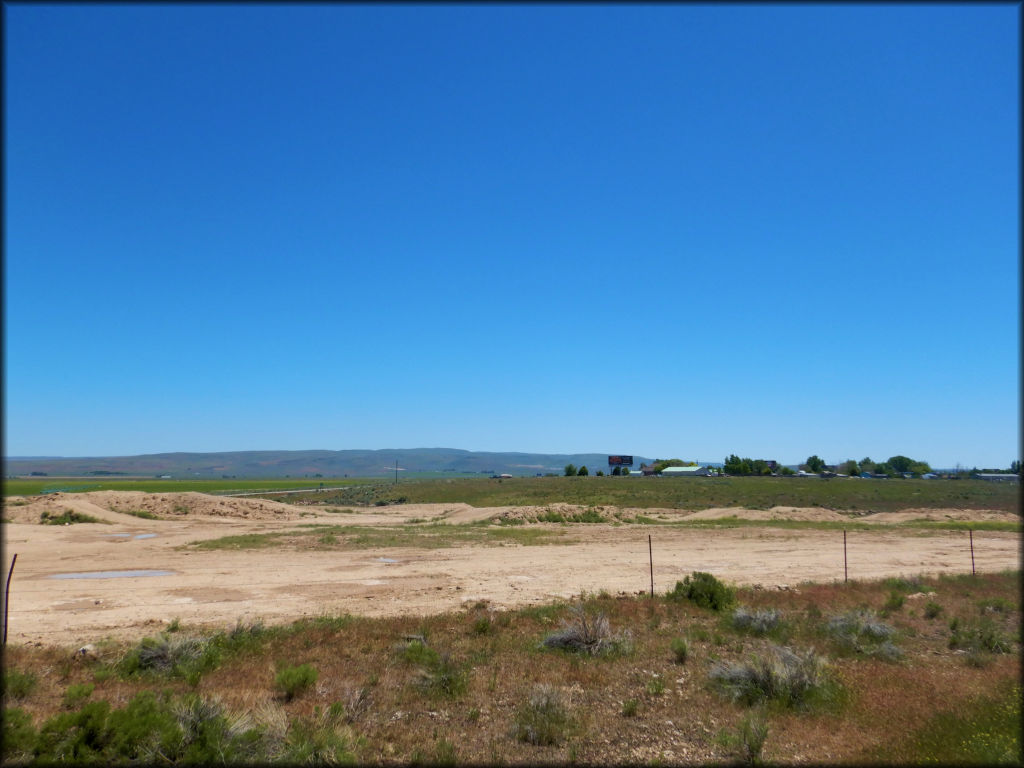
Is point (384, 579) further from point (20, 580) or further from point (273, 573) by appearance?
point (20, 580)

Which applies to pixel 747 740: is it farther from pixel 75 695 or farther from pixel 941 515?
pixel 941 515

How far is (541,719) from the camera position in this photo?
973 centimetres

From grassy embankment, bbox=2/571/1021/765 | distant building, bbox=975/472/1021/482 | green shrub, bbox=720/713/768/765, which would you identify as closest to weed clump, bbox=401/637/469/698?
grassy embankment, bbox=2/571/1021/765

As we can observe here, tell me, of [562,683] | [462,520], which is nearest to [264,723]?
[562,683]

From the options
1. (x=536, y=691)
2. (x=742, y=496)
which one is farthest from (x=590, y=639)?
(x=742, y=496)

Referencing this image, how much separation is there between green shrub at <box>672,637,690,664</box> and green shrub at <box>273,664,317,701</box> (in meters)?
7.52

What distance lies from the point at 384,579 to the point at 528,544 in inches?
502

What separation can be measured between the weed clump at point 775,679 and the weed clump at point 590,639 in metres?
2.31

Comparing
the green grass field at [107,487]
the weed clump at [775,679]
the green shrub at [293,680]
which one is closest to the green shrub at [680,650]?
the weed clump at [775,679]

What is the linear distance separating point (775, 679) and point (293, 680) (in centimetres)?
863

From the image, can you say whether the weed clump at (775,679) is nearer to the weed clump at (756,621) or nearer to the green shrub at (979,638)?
the weed clump at (756,621)

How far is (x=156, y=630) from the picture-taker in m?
15.4

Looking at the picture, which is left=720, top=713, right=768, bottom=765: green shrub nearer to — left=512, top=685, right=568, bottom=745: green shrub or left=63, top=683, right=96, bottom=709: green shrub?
left=512, top=685, right=568, bottom=745: green shrub

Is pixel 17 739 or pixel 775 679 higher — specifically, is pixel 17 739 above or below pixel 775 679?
above
